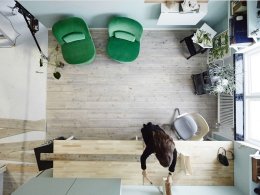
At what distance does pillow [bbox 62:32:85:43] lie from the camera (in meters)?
3.97

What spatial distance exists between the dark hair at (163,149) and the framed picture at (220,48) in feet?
6.03

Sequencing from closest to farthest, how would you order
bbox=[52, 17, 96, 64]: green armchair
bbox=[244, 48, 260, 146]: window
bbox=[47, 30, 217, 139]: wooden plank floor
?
bbox=[244, 48, 260, 146]: window → bbox=[52, 17, 96, 64]: green armchair → bbox=[47, 30, 217, 139]: wooden plank floor

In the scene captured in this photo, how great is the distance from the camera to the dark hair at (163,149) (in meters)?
2.75

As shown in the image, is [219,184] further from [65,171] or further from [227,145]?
[65,171]

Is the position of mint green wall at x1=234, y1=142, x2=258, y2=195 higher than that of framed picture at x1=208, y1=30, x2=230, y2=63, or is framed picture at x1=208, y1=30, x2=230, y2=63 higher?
framed picture at x1=208, y1=30, x2=230, y2=63

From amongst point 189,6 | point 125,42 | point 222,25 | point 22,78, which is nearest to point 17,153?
point 22,78

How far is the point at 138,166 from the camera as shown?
131 inches

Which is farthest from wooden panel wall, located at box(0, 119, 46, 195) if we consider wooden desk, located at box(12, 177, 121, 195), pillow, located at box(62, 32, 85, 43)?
pillow, located at box(62, 32, 85, 43)

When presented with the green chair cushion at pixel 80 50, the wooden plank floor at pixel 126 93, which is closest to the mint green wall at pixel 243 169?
the wooden plank floor at pixel 126 93

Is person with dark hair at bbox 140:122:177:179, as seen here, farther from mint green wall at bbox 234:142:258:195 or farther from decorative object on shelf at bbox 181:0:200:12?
decorative object on shelf at bbox 181:0:200:12

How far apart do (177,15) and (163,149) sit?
6.99ft

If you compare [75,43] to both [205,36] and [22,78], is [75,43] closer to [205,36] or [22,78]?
[22,78]

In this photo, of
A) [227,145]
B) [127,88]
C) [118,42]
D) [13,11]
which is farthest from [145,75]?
[13,11]

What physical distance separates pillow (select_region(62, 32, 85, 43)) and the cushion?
228 cm
